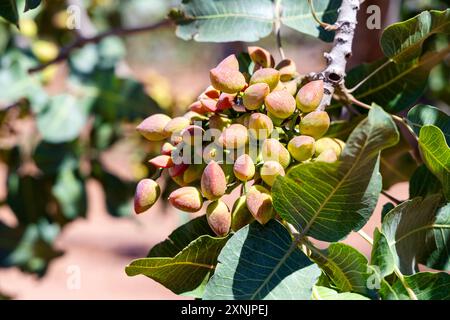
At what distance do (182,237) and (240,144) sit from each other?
137 mm

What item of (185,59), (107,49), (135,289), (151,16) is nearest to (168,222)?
(135,289)

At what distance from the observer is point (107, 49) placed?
1.57 metres

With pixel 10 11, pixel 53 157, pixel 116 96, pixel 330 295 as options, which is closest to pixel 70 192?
pixel 53 157

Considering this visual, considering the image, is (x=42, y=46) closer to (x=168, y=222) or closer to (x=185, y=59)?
(x=168, y=222)

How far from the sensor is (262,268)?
576mm

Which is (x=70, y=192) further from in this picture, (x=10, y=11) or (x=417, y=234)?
(x=417, y=234)

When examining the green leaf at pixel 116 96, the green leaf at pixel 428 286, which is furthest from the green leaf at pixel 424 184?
the green leaf at pixel 116 96

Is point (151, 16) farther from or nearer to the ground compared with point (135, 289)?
farther from the ground

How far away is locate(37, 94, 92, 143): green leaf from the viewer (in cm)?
129

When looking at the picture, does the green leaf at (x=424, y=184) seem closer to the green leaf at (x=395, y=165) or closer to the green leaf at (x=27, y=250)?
the green leaf at (x=395, y=165)

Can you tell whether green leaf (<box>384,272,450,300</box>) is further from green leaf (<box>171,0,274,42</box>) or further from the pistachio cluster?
green leaf (<box>171,0,274,42</box>)

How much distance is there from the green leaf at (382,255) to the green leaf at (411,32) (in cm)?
23

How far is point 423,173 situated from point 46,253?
931 millimetres

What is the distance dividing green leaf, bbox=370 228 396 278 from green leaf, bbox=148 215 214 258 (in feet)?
0.59
